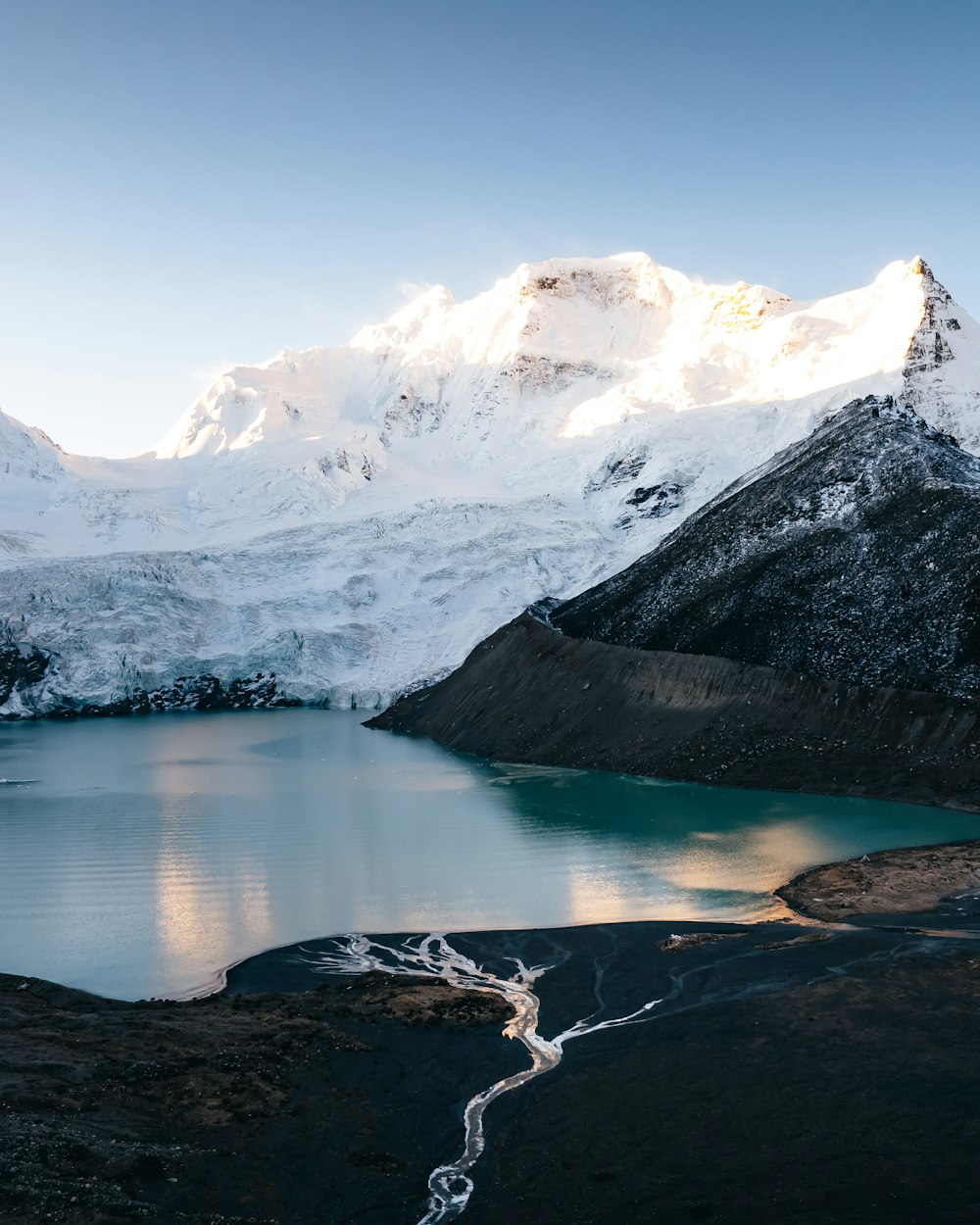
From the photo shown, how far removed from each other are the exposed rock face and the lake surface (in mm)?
8625

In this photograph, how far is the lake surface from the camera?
87.9 feet

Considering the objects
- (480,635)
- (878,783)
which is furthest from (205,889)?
(480,635)

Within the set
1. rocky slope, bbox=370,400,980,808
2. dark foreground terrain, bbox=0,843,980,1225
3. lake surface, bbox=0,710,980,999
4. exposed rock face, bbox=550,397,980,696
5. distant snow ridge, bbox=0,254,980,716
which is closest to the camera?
dark foreground terrain, bbox=0,843,980,1225

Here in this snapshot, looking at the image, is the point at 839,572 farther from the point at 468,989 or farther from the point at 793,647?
the point at 468,989

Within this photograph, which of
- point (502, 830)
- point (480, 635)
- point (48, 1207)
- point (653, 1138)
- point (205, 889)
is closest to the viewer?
point (48, 1207)

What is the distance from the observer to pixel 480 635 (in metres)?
101

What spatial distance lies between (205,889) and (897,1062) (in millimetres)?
20412

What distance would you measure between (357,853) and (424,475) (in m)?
127

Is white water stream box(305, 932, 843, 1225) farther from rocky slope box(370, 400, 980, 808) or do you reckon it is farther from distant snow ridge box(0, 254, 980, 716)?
distant snow ridge box(0, 254, 980, 716)

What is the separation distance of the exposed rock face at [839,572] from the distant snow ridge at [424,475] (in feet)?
130

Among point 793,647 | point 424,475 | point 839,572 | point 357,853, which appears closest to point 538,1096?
point 357,853

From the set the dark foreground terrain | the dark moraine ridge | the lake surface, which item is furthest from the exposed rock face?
the dark foreground terrain

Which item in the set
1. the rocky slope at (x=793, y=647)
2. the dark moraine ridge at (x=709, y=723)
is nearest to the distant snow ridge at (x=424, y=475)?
the dark moraine ridge at (x=709, y=723)

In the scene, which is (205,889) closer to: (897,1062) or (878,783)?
(897,1062)
